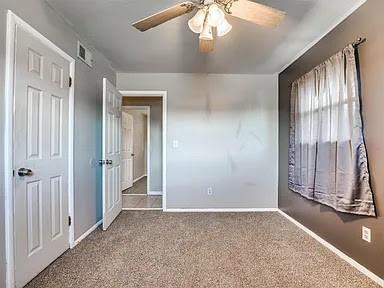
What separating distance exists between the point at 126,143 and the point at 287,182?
14.2ft

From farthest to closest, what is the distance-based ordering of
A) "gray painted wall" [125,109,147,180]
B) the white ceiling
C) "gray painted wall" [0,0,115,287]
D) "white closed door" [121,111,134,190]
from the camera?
"gray painted wall" [125,109,147,180] → "white closed door" [121,111,134,190] → the white ceiling → "gray painted wall" [0,0,115,287]

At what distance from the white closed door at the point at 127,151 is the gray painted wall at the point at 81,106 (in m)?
2.88

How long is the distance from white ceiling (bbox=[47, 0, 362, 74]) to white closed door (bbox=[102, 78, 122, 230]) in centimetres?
56

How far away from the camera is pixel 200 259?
101 inches

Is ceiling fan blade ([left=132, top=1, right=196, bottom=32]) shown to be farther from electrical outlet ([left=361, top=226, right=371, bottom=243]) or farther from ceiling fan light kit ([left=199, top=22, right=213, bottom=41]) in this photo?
electrical outlet ([left=361, top=226, right=371, bottom=243])

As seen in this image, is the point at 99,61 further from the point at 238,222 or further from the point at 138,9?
the point at 238,222

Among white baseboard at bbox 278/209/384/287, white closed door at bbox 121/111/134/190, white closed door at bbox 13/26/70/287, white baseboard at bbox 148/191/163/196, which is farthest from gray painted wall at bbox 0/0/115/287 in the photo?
white closed door at bbox 121/111/134/190

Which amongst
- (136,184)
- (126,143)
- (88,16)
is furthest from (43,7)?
(136,184)

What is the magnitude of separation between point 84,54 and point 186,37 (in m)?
1.17

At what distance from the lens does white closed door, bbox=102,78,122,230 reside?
3.39 metres

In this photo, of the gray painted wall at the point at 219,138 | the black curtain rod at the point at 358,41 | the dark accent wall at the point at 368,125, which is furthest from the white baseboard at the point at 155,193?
the black curtain rod at the point at 358,41

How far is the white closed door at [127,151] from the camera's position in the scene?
682 cm

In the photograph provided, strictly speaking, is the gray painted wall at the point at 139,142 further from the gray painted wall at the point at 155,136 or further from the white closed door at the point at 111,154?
the white closed door at the point at 111,154

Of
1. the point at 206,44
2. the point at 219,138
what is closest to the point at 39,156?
the point at 206,44
